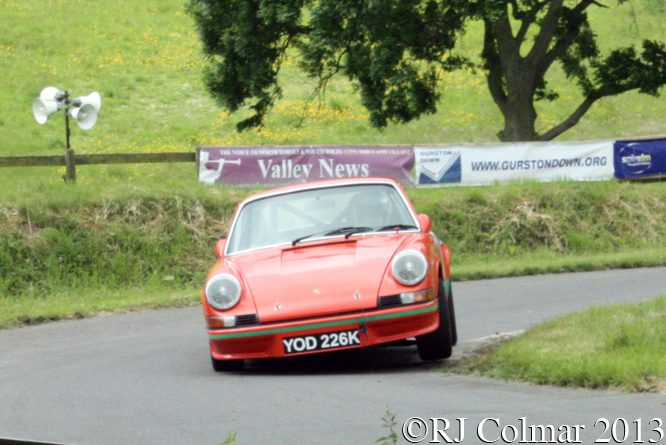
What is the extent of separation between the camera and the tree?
2055 centimetres

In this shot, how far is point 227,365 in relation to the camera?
6.65 m

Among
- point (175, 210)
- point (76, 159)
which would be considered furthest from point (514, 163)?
point (76, 159)

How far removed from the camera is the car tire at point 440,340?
253 inches

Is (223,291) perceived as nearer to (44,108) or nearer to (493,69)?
(44,108)

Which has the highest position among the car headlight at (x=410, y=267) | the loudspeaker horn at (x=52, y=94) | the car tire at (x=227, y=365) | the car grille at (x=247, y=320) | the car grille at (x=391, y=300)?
the loudspeaker horn at (x=52, y=94)

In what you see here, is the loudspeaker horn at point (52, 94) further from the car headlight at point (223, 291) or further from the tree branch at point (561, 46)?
the car headlight at point (223, 291)

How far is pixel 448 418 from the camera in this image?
460cm

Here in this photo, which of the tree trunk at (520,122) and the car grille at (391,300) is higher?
the tree trunk at (520,122)

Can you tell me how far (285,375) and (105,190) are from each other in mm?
10681

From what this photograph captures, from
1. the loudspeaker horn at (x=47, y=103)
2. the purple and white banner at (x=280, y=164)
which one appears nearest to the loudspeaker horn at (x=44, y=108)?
the loudspeaker horn at (x=47, y=103)

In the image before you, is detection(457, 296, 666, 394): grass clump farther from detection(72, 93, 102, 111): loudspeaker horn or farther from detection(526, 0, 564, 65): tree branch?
Result: detection(526, 0, 564, 65): tree branch

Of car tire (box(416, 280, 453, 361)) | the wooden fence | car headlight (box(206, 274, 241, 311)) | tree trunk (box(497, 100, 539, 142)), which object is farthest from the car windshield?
tree trunk (box(497, 100, 539, 142))

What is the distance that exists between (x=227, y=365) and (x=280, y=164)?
36.3ft

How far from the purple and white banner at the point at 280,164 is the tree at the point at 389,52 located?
153 inches
